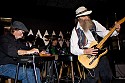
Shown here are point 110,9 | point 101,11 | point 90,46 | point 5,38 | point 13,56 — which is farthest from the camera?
point 101,11

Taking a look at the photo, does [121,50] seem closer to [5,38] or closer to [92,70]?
[92,70]

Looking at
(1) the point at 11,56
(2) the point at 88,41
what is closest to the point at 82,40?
(2) the point at 88,41

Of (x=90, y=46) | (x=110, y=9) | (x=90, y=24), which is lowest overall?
(x=90, y=46)

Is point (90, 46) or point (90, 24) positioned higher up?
point (90, 24)

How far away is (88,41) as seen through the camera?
3.61m

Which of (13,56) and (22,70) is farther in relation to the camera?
(22,70)

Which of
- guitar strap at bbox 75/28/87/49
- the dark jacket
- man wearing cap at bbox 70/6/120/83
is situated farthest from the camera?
guitar strap at bbox 75/28/87/49

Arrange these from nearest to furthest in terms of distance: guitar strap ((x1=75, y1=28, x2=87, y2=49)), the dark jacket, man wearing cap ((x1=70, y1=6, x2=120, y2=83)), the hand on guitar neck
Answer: the dark jacket
the hand on guitar neck
man wearing cap ((x1=70, y1=6, x2=120, y2=83))
guitar strap ((x1=75, y1=28, x2=87, y2=49))

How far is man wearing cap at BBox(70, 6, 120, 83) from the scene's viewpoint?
3436mm

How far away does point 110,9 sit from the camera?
8.05 metres

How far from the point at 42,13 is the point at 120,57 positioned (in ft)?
13.7

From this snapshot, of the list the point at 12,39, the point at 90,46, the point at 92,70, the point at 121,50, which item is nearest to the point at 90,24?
the point at 90,46

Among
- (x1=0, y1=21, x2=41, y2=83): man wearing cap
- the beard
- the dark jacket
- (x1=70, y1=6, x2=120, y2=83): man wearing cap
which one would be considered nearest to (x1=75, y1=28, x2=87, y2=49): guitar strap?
(x1=70, y1=6, x2=120, y2=83): man wearing cap

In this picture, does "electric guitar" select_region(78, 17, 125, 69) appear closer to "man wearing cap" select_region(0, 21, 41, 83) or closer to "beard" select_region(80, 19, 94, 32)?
"beard" select_region(80, 19, 94, 32)
